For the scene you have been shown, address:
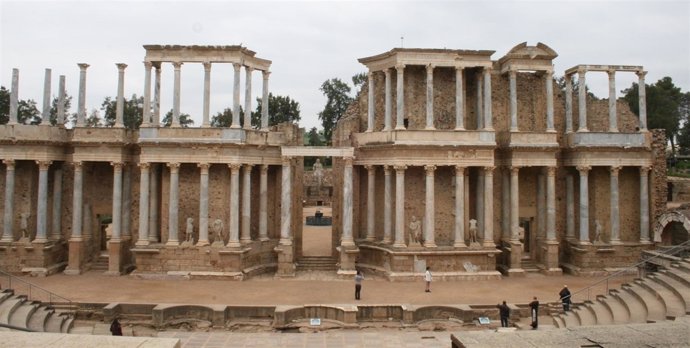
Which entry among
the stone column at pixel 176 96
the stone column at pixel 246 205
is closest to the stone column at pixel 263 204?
the stone column at pixel 246 205

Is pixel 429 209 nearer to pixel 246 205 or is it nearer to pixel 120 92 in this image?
pixel 246 205

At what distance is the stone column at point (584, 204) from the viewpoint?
1053 inches

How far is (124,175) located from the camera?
27.2 m

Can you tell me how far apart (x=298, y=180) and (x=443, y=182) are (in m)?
7.72

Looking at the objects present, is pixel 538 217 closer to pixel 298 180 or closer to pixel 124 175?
pixel 298 180

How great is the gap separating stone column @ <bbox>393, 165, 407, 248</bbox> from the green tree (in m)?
45.1

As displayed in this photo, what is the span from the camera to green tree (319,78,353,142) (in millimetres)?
70250

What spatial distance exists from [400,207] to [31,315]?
15687 mm

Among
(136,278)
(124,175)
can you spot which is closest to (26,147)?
(124,175)

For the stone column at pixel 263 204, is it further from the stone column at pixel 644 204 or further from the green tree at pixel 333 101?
the green tree at pixel 333 101

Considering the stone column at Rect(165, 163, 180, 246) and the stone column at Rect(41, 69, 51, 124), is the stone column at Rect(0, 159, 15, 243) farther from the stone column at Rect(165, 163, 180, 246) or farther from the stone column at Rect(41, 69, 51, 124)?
the stone column at Rect(165, 163, 180, 246)

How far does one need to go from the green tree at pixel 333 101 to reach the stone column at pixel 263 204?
43387 millimetres

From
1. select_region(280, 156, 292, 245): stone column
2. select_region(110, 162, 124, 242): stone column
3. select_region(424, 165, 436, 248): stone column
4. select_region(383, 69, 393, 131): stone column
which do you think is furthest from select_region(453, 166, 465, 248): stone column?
select_region(110, 162, 124, 242): stone column

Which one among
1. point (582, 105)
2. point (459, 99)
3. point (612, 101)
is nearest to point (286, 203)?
point (459, 99)
